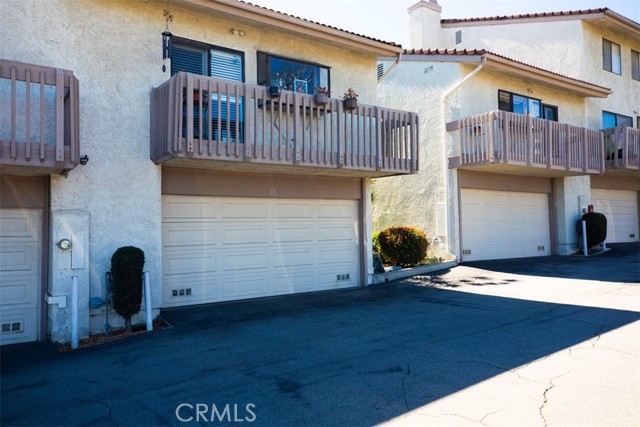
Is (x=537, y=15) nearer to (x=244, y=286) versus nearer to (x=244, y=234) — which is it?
(x=244, y=234)

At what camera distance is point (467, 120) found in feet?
43.8

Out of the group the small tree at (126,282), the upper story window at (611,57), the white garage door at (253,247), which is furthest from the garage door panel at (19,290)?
the upper story window at (611,57)

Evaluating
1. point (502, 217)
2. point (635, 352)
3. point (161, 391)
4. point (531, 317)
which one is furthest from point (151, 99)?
point (502, 217)

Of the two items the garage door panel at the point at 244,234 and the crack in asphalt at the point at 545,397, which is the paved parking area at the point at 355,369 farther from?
the garage door panel at the point at 244,234

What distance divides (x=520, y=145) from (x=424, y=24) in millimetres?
7260

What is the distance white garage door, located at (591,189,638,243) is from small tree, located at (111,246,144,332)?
1714 centimetres

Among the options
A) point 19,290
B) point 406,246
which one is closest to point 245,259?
point 19,290

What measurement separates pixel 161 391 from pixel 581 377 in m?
4.37

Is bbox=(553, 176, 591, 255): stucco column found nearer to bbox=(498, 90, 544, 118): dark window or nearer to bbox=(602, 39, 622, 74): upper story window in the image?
bbox=(498, 90, 544, 118): dark window

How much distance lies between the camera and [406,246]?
12695 millimetres

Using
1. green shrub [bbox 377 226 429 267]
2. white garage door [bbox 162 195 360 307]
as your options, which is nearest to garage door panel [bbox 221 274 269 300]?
white garage door [bbox 162 195 360 307]

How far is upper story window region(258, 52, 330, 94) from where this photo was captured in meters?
9.80

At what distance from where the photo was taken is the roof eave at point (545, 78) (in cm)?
1383

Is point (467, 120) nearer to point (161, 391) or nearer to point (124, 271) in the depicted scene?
point (124, 271)
